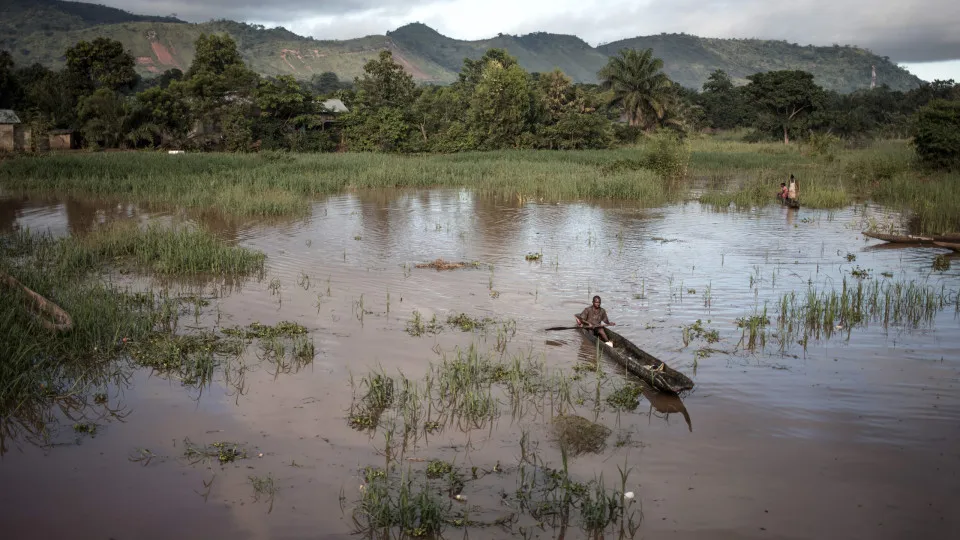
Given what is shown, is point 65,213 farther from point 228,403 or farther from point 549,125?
point 549,125

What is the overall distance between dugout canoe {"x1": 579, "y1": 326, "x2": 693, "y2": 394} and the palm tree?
42256 mm

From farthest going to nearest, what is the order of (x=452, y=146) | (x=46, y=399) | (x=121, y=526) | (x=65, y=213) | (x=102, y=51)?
(x=102, y=51), (x=452, y=146), (x=65, y=213), (x=46, y=399), (x=121, y=526)

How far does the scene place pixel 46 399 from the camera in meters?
7.11

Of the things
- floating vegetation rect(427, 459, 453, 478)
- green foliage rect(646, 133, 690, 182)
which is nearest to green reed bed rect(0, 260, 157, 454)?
floating vegetation rect(427, 459, 453, 478)

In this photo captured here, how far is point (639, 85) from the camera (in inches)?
1922

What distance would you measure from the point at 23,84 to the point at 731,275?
165 ft

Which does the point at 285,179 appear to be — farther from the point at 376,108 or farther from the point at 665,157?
the point at 376,108

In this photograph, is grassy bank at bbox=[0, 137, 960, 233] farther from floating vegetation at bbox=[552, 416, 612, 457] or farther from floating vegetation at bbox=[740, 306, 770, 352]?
floating vegetation at bbox=[552, 416, 612, 457]

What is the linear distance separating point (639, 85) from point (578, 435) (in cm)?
4549

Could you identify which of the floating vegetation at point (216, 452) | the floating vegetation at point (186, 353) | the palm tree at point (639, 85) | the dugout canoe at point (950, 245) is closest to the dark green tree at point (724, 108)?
the palm tree at point (639, 85)

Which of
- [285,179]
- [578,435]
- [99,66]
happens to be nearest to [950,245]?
[578,435]

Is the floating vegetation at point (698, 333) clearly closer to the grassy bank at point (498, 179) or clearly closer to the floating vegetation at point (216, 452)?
the floating vegetation at point (216, 452)

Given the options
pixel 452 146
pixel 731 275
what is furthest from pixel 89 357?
pixel 452 146

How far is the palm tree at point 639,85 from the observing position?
48094 millimetres
